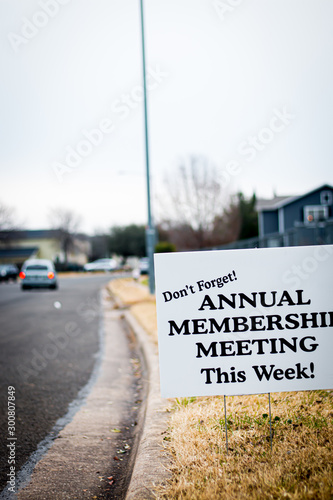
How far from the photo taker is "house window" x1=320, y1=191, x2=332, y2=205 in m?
29.8

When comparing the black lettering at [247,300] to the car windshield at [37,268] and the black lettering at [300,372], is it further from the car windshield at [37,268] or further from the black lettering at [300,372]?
the car windshield at [37,268]

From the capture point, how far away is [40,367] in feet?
20.8

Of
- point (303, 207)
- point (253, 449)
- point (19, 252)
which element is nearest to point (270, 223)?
point (303, 207)

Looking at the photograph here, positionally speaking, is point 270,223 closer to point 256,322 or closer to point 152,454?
point 256,322

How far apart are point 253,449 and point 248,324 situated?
88 centimetres

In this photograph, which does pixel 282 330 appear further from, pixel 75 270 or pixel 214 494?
pixel 75 270

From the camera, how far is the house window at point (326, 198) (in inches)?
1174

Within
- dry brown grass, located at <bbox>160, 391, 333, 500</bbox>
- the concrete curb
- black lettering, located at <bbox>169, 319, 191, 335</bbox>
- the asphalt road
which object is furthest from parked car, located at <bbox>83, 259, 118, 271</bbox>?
black lettering, located at <bbox>169, 319, 191, 335</bbox>

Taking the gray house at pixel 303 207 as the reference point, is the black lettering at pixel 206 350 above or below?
below

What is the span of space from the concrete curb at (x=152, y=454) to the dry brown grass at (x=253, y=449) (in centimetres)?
9

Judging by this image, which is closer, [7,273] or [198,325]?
[198,325]

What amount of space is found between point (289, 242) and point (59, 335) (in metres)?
5.66

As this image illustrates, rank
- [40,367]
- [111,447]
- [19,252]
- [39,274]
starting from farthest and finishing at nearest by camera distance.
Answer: [19,252] < [39,274] < [40,367] < [111,447]
